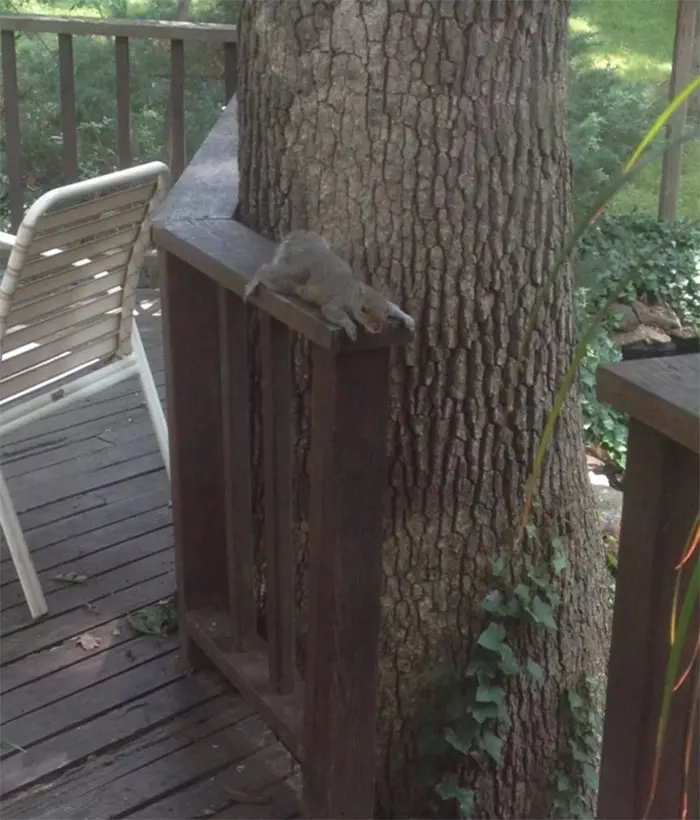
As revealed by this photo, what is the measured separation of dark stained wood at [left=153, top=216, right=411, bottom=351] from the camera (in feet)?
4.44

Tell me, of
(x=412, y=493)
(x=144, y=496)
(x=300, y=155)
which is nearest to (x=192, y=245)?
(x=300, y=155)

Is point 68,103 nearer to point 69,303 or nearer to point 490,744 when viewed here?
point 69,303

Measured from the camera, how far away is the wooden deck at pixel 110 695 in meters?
1.83

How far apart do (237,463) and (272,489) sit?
22cm

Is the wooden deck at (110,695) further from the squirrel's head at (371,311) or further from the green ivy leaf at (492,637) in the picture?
the squirrel's head at (371,311)

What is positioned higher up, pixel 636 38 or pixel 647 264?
pixel 636 38

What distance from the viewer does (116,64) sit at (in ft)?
12.3

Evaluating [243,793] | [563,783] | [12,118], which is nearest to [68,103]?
[12,118]

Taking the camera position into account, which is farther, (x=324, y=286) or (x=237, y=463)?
(x=237, y=463)

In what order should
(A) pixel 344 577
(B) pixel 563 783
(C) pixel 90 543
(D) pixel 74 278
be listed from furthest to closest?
(C) pixel 90 543
(D) pixel 74 278
(B) pixel 563 783
(A) pixel 344 577

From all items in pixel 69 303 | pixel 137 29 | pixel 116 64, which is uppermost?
pixel 137 29

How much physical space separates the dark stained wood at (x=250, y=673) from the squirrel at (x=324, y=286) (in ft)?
2.24

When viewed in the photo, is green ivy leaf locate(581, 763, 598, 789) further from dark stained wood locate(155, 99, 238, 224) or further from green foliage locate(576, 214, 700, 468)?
green foliage locate(576, 214, 700, 468)

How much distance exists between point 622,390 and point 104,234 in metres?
1.61
